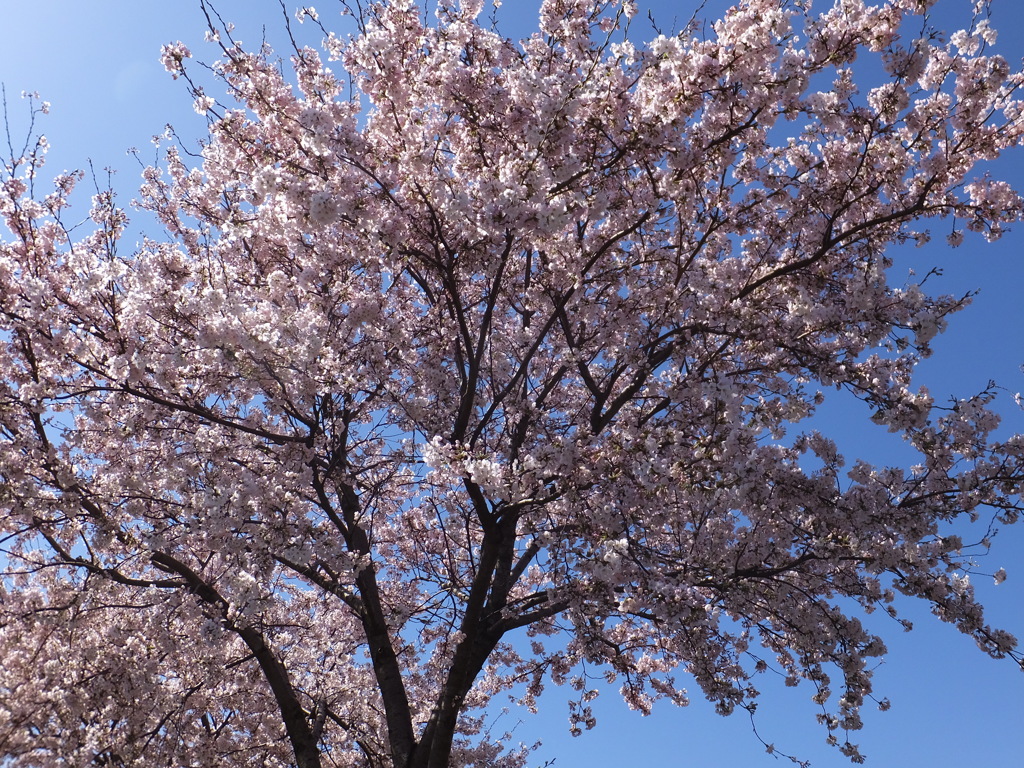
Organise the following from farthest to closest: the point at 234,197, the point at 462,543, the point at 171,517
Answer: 1. the point at 462,543
2. the point at 234,197
3. the point at 171,517

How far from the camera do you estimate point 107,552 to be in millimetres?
8727

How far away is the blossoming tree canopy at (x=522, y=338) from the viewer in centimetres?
761

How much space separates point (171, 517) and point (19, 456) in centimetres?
180

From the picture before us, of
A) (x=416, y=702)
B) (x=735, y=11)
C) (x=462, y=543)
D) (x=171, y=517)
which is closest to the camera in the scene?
(x=735, y=11)

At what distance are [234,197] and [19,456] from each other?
4180 millimetres

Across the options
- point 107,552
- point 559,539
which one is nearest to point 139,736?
point 107,552

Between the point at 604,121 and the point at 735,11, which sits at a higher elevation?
the point at 735,11

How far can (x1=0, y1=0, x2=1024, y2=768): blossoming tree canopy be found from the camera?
7613mm

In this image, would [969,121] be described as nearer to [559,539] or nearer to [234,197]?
[559,539]

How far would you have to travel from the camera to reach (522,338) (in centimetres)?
1110

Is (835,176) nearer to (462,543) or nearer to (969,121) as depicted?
(969,121)

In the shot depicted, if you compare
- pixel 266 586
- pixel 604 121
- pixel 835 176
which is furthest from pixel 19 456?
pixel 835 176

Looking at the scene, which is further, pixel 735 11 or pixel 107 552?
pixel 107 552

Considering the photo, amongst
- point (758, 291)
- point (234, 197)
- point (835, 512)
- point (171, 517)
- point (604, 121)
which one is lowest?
point (835, 512)
